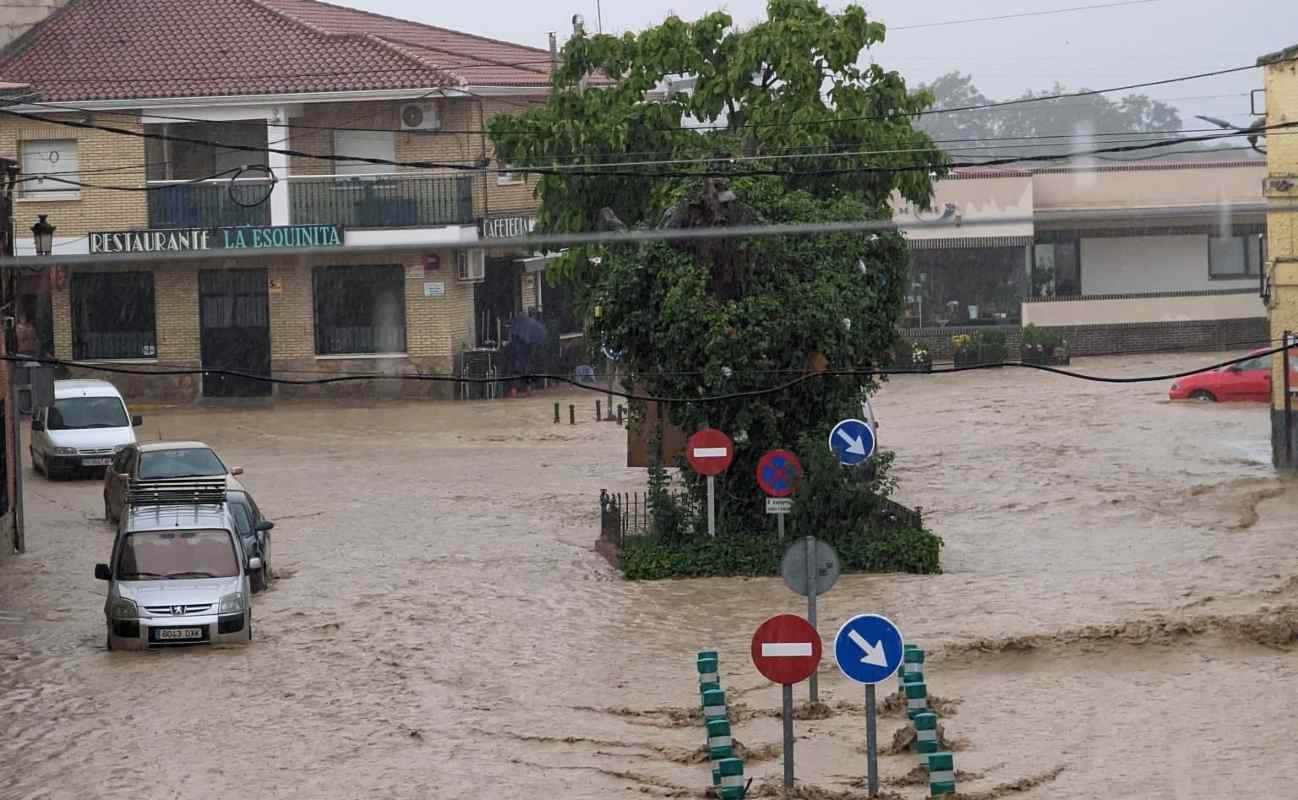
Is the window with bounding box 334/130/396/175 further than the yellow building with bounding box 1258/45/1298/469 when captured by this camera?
Yes

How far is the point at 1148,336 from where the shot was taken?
158 feet

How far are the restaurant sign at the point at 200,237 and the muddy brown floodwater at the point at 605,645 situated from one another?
781 cm

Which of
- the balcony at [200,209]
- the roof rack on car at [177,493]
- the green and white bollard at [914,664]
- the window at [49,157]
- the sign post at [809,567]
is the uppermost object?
the window at [49,157]

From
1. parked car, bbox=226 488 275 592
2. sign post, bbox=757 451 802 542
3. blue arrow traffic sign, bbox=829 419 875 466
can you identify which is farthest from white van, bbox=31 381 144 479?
blue arrow traffic sign, bbox=829 419 875 466

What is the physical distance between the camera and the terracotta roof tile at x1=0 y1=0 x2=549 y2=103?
130 ft

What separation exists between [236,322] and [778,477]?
2385 centimetres

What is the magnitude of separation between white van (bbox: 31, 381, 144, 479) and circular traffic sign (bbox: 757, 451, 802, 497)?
13582 millimetres

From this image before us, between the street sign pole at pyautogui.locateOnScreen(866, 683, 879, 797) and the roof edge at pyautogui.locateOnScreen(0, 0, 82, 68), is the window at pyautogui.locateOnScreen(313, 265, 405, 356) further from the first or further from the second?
the street sign pole at pyautogui.locateOnScreen(866, 683, 879, 797)

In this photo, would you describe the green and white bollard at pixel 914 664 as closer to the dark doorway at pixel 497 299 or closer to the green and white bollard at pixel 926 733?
the green and white bollard at pixel 926 733

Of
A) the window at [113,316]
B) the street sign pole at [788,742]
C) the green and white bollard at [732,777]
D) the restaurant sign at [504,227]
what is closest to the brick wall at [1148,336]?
the restaurant sign at [504,227]

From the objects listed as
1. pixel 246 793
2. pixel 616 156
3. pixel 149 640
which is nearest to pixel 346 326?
pixel 616 156

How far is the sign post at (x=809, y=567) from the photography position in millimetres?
13766

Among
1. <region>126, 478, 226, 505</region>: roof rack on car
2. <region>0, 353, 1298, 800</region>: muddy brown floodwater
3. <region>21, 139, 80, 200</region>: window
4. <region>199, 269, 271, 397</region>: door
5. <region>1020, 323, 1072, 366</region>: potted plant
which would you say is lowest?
<region>0, 353, 1298, 800</region>: muddy brown floodwater

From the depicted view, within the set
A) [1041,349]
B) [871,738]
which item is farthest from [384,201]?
[871,738]
